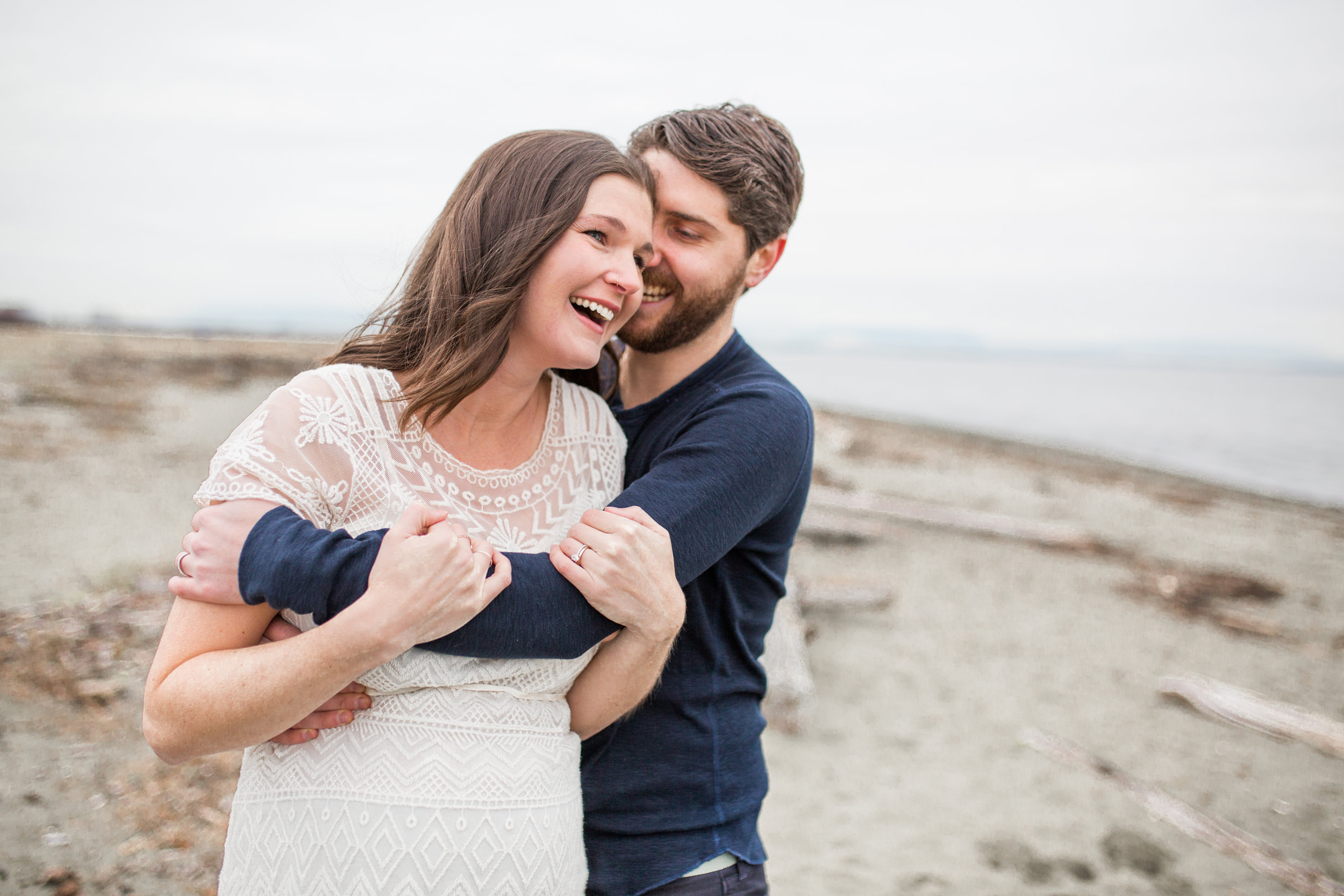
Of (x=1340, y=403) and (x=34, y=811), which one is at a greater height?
(x=34, y=811)

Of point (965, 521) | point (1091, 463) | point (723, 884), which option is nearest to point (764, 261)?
point (723, 884)

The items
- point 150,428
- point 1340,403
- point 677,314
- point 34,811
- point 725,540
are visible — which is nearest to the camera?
point 725,540

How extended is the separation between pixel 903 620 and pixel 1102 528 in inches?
320

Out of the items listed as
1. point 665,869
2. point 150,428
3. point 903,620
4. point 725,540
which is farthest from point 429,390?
point 150,428

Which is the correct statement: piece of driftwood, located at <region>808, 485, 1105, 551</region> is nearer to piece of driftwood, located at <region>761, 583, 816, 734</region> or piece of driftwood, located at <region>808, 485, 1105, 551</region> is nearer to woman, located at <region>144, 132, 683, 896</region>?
piece of driftwood, located at <region>761, 583, 816, 734</region>

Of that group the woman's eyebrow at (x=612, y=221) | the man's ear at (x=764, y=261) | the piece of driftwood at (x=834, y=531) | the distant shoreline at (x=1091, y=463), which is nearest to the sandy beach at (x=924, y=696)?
the piece of driftwood at (x=834, y=531)

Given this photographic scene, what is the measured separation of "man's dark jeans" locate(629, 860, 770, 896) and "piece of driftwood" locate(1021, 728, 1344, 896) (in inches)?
178

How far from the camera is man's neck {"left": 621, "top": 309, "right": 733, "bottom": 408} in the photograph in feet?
8.50

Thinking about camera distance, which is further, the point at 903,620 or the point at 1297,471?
the point at 1297,471

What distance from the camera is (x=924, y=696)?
721cm

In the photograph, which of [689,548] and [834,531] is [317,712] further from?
[834,531]

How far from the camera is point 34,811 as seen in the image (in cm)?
408

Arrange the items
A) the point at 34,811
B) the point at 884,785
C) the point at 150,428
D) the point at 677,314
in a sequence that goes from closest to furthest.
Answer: the point at 677,314 → the point at 34,811 → the point at 884,785 → the point at 150,428

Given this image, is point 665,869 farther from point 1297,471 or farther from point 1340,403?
point 1340,403
